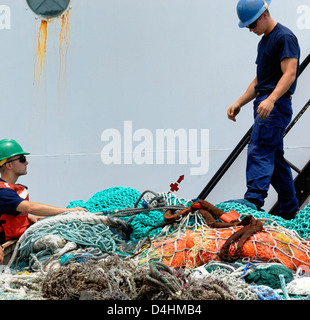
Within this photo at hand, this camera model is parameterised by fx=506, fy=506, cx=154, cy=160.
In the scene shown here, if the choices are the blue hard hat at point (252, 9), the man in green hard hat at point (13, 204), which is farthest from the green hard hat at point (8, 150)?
the blue hard hat at point (252, 9)

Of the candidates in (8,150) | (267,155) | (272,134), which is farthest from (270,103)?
(8,150)

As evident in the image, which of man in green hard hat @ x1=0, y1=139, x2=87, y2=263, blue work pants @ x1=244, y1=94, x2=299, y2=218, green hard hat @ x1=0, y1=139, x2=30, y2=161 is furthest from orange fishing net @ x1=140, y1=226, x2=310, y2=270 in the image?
green hard hat @ x1=0, y1=139, x2=30, y2=161

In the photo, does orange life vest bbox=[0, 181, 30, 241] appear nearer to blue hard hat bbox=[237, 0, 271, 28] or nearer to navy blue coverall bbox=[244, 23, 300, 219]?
navy blue coverall bbox=[244, 23, 300, 219]

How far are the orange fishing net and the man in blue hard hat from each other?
3.88 ft

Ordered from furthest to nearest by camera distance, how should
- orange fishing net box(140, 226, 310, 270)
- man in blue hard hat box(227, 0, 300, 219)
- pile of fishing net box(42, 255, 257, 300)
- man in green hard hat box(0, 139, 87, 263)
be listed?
man in blue hard hat box(227, 0, 300, 219) < man in green hard hat box(0, 139, 87, 263) < orange fishing net box(140, 226, 310, 270) < pile of fishing net box(42, 255, 257, 300)

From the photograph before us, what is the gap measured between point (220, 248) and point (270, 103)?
1.60 metres

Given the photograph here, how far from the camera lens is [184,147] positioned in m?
5.55

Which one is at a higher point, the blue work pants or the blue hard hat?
the blue hard hat

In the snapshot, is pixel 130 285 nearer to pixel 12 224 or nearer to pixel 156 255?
pixel 156 255

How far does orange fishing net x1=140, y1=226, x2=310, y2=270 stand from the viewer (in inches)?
112

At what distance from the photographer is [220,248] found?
289cm

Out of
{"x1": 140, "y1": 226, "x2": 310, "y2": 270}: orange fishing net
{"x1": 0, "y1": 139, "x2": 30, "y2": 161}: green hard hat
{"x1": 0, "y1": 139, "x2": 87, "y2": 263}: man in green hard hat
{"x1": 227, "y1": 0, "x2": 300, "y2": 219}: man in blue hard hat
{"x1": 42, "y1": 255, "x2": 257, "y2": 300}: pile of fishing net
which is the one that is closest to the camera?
{"x1": 42, "y1": 255, "x2": 257, "y2": 300}: pile of fishing net
